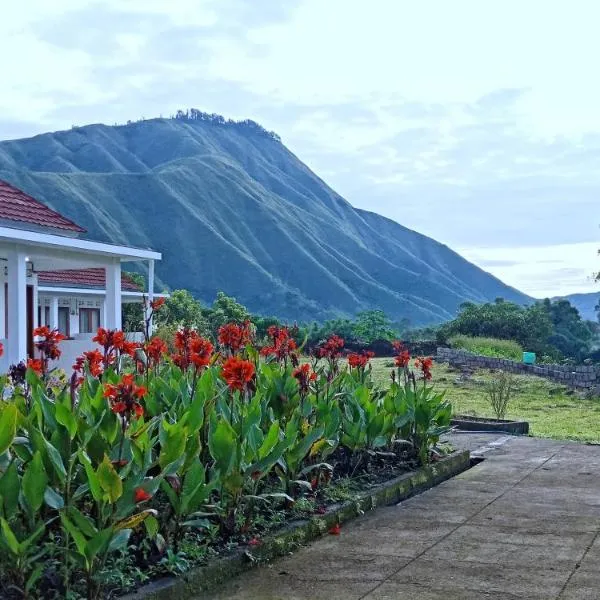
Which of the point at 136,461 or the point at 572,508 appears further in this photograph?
the point at 572,508

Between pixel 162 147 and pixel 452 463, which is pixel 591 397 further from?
pixel 162 147

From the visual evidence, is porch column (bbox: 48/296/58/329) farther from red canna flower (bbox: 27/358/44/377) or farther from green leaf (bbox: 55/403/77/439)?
green leaf (bbox: 55/403/77/439)

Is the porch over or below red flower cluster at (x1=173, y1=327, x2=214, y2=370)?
over

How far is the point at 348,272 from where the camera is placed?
412 ft

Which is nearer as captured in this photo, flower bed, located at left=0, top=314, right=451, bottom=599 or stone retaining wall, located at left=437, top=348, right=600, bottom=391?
flower bed, located at left=0, top=314, right=451, bottom=599

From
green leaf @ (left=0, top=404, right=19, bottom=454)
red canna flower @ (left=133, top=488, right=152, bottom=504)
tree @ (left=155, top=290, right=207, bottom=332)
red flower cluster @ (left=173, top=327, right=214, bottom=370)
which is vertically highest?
tree @ (left=155, top=290, right=207, bottom=332)

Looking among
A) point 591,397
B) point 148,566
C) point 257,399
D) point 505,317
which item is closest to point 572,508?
point 257,399

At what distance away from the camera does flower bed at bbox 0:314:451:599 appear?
3891 millimetres

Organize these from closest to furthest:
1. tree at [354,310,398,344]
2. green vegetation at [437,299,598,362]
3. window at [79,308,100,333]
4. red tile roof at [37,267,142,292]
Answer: red tile roof at [37,267,142,292] → window at [79,308,100,333] → green vegetation at [437,299,598,362] → tree at [354,310,398,344]

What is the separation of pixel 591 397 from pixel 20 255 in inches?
487

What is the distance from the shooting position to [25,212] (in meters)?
14.2

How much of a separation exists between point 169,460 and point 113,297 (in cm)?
1098

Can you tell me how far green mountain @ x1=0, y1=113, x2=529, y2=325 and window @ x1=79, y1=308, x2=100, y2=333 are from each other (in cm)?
6976

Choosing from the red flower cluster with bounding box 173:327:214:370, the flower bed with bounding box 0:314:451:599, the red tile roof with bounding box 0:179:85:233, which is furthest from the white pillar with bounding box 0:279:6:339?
the red flower cluster with bounding box 173:327:214:370
